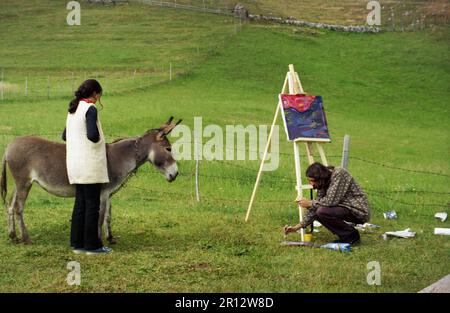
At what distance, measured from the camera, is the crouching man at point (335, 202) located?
34.1 feet

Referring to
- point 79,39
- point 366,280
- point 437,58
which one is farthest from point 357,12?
point 366,280

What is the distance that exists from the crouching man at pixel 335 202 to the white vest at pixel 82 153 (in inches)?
118

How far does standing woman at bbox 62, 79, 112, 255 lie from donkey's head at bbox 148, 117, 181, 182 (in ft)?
3.23

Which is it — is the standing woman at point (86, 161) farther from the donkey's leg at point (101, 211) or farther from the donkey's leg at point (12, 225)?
the donkey's leg at point (12, 225)

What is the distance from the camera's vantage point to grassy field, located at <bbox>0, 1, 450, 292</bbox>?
29.7 feet

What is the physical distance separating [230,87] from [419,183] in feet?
76.6

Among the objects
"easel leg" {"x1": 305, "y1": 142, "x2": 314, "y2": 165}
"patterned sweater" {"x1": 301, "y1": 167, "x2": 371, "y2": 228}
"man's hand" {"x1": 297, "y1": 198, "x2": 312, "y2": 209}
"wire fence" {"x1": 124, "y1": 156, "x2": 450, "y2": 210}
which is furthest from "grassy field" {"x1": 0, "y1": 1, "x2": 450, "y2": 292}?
"easel leg" {"x1": 305, "y1": 142, "x2": 314, "y2": 165}

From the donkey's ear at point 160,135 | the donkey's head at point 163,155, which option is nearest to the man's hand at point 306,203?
the donkey's head at point 163,155

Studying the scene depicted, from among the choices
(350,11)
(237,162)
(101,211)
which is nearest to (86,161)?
(101,211)

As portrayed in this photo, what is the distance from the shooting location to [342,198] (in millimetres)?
10461

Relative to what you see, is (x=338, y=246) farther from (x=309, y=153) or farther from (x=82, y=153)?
(x=82, y=153)

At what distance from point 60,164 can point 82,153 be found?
0.78 metres

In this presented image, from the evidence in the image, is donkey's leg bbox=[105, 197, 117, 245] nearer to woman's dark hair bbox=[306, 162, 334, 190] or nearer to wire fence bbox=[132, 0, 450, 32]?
woman's dark hair bbox=[306, 162, 334, 190]
